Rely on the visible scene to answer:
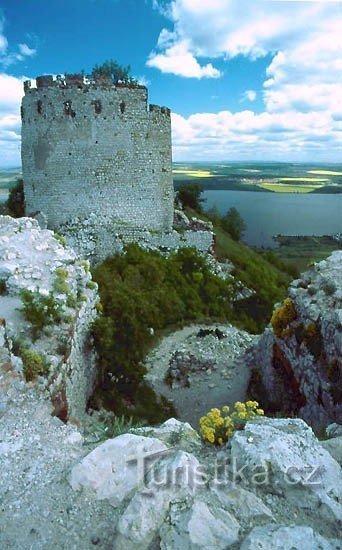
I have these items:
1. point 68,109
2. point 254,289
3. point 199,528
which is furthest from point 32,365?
point 254,289

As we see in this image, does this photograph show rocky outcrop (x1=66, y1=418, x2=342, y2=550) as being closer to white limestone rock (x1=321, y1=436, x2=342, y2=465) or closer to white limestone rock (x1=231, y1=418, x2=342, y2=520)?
white limestone rock (x1=231, y1=418, x2=342, y2=520)

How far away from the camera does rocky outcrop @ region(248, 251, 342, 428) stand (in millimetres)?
8633

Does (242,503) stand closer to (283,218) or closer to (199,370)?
(199,370)

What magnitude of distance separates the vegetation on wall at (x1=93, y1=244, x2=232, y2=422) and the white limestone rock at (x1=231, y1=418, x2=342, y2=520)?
569 centimetres

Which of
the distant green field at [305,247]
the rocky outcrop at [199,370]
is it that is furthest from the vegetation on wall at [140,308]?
the distant green field at [305,247]

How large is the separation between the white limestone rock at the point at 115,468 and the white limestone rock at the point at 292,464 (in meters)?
0.92

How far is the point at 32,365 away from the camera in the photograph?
686cm

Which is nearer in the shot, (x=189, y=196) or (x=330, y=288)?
(x=330, y=288)

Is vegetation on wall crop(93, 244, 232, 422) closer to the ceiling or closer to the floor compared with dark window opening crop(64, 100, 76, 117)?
closer to the floor

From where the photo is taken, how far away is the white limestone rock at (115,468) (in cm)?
461

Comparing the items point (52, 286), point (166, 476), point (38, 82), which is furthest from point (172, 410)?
point (38, 82)

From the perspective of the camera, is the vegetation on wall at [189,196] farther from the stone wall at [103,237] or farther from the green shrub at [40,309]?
the green shrub at [40,309]

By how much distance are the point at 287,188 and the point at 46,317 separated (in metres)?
136

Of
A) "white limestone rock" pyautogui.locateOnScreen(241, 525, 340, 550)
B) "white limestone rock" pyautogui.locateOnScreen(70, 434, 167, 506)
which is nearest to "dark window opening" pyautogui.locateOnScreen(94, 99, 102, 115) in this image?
"white limestone rock" pyautogui.locateOnScreen(70, 434, 167, 506)
